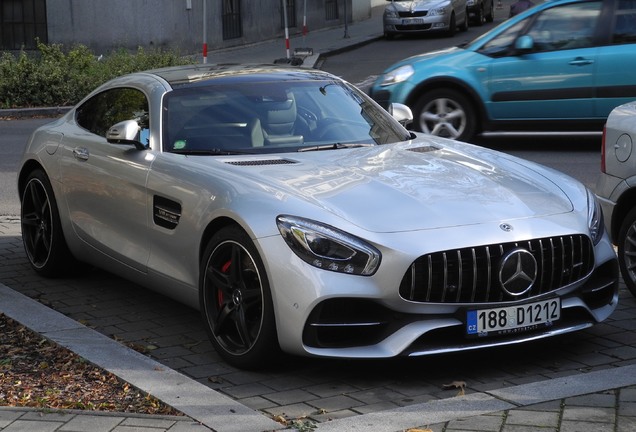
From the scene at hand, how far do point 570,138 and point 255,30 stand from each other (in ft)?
59.9

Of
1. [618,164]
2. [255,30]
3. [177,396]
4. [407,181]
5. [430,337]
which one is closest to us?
[177,396]

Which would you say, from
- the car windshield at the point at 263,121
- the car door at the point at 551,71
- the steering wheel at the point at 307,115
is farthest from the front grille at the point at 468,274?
the car door at the point at 551,71

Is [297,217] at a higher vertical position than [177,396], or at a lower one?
higher

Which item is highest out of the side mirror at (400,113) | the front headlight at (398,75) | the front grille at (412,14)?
the side mirror at (400,113)

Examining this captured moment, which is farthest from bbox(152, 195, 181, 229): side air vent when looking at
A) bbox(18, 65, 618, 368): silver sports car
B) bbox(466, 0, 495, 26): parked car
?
bbox(466, 0, 495, 26): parked car

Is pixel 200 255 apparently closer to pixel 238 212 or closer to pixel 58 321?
pixel 238 212

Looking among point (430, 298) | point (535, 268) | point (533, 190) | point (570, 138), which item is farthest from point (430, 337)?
point (570, 138)

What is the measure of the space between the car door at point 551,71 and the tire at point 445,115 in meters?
0.31

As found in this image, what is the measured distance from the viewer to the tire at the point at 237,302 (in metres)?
5.78

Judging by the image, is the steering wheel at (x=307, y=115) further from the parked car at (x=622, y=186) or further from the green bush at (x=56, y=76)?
the green bush at (x=56, y=76)

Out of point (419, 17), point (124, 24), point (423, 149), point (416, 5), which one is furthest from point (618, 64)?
point (416, 5)

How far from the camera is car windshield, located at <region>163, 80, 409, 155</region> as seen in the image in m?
6.91

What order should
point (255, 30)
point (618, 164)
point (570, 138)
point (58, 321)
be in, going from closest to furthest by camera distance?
point (58, 321)
point (618, 164)
point (570, 138)
point (255, 30)

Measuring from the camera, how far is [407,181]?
20.3 feet
